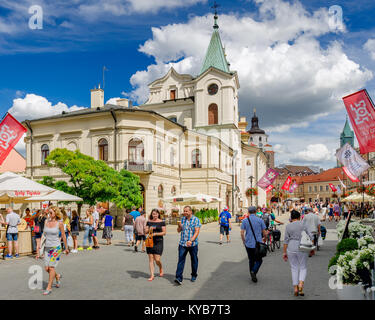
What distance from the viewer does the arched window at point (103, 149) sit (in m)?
33.8

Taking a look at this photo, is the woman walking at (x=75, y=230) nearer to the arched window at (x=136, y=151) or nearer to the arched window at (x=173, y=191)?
the arched window at (x=136, y=151)

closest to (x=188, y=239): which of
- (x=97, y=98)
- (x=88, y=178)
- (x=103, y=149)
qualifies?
(x=88, y=178)

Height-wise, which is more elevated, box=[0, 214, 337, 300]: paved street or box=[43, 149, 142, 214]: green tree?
box=[43, 149, 142, 214]: green tree

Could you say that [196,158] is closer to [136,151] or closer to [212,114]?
[136,151]

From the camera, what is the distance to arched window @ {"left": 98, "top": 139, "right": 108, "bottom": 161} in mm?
33812

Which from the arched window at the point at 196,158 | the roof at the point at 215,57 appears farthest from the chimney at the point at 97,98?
the roof at the point at 215,57

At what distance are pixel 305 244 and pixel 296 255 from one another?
30 cm

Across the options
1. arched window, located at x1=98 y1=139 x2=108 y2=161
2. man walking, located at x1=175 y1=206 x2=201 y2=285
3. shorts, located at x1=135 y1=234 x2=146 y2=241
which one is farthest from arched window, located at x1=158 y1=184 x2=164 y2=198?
man walking, located at x1=175 y1=206 x2=201 y2=285

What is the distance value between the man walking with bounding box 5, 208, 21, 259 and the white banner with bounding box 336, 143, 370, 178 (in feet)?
50.9

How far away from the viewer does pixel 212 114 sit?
1983 inches

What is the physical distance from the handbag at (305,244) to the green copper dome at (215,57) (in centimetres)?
4496

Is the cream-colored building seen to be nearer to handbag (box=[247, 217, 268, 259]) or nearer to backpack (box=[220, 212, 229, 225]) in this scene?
backpack (box=[220, 212, 229, 225])

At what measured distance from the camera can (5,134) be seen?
14930 millimetres

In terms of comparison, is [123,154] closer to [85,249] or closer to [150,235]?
[85,249]
